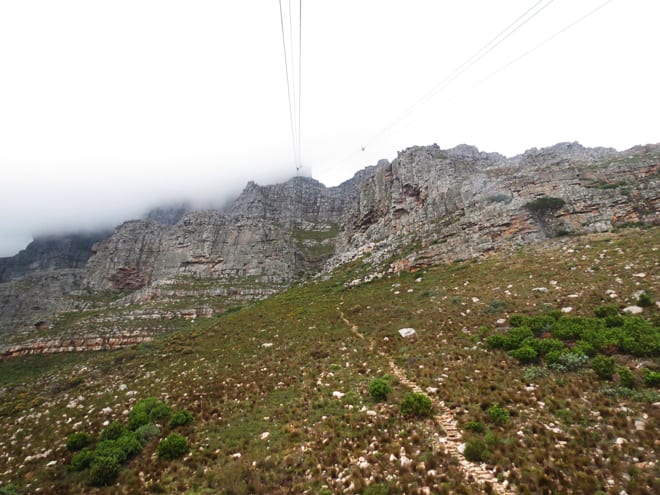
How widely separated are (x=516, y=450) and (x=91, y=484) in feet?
45.7

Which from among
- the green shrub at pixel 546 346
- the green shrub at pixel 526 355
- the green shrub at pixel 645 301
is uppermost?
the green shrub at pixel 645 301

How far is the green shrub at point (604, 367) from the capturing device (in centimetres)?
992

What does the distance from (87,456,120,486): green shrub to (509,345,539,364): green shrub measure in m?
17.1

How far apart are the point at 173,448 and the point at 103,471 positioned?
2.26m

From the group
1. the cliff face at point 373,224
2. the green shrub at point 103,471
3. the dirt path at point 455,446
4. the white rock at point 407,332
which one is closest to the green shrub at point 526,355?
the dirt path at point 455,446

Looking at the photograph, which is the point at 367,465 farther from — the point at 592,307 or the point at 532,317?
the point at 592,307

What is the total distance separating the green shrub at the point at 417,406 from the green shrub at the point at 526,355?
5.56 metres

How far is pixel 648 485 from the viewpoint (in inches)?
224

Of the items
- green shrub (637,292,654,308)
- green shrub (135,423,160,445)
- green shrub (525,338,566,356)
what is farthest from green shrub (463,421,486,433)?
green shrub (637,292,654,308)

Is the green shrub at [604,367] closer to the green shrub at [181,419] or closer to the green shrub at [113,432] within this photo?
the green shrub at [181,419]

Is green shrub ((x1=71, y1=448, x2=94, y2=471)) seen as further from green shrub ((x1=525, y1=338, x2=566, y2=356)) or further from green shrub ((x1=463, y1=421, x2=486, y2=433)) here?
green shrub ((x1=525, y1=338, x2=566, y2=356))

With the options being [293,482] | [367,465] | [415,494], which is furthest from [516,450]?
[293,482]

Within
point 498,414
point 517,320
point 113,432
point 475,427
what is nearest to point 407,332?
point 517,320

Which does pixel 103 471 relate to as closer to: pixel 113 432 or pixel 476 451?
pixel 113 432
